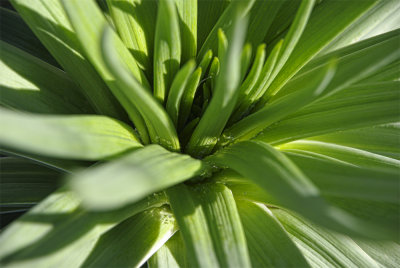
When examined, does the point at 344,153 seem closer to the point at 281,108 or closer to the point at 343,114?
the point at 343,114

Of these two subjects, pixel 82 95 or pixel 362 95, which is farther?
pixel 82 95

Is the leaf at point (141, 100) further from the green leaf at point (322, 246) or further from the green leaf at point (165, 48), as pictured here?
the green leaf at point (322, 246)

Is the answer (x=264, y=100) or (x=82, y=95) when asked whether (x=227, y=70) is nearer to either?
(x=264, y=100)

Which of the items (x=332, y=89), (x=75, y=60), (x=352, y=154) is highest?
(x=75, y=60)

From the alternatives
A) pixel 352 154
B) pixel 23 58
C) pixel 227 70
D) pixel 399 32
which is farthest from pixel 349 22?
pixel 23 58

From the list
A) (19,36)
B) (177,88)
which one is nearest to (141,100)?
(177,88)

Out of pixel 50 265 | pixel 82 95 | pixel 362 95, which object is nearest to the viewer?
pixel 50 265

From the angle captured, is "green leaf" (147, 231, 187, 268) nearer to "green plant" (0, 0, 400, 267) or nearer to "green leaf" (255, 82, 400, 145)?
"green plant" (0, 0, 400, 267)
